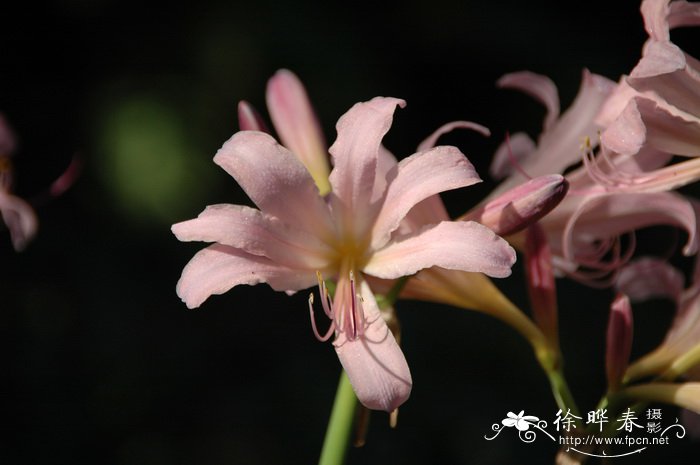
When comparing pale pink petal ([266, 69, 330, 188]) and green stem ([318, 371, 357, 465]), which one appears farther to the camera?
pale pink petal ([266, 69, 330, 188])

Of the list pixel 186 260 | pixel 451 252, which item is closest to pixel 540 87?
pixel 451 252

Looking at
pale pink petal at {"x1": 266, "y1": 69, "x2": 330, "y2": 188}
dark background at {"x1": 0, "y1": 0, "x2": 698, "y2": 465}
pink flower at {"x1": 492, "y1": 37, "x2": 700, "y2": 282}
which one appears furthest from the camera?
dark background at {"x1": 0, "y1": 0, "x2": 698, "y2": 465}

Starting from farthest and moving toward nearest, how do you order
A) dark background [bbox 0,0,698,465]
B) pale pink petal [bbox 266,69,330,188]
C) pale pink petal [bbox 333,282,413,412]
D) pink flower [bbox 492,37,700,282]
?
dark background [bbox 0,0,698,465] → pale pink petal [bbox 266,69,330,188] → pink flower [bbox 492,37,700,282] → pale pink petal [bbox 333,282,413,412]

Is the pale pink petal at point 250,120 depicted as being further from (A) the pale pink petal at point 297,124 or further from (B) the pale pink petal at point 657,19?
(B) the pale pink petal at point 657,19

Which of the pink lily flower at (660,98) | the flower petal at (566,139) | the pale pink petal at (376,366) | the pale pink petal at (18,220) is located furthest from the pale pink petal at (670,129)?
the pale pink petal at (18,220)

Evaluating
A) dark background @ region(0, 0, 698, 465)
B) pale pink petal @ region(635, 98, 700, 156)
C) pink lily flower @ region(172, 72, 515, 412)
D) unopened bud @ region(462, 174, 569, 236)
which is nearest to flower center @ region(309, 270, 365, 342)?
pink lily flower @ region(172, 72, 515, 412)

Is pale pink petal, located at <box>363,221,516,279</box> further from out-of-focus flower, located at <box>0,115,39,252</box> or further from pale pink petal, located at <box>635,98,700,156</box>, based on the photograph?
out-of-focus flower, located at <box>0,115,39,252</box>

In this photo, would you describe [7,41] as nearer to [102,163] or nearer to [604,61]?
[102,163]

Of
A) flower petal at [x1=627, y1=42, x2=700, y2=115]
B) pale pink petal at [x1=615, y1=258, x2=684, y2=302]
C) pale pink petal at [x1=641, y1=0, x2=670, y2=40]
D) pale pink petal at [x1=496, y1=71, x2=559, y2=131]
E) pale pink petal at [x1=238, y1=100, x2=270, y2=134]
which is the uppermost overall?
pale pink petal at [x1=496, y1=71, x2=559, y2=131]
